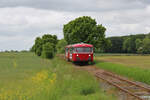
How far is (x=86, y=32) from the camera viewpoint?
188 feet

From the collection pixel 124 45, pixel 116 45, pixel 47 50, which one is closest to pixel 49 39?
pixel 47 50

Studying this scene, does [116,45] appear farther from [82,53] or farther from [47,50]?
[82,53]

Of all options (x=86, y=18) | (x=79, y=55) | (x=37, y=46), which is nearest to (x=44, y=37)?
(x=37, y=46)

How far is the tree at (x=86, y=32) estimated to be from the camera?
57.2m

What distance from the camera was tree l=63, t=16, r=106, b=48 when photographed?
57188 millimetres

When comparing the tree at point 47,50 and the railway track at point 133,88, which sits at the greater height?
the tree at point 47,50

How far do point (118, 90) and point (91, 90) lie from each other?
2090 millimetres

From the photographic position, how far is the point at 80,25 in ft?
192

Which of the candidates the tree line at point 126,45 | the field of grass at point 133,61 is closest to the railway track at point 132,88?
the field of grass at point 133,61

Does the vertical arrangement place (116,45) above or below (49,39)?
below

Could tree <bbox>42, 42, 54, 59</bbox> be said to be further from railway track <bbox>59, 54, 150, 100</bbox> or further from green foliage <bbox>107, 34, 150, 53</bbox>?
green foliage <bbox>107, 34, 150, 53</bbox>

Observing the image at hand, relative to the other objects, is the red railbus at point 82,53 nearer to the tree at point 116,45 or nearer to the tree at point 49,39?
the tree at point 49,39

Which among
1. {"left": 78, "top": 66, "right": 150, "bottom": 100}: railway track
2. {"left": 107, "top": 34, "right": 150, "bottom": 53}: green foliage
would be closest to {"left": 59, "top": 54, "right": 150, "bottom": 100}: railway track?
{"left": 78, "top": 66, "right": 150, "bottom": 100}: railway track

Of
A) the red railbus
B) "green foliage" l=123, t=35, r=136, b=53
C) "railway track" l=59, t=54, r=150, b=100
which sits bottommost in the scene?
"railway track" l=59, t=54, r=150, b=100
